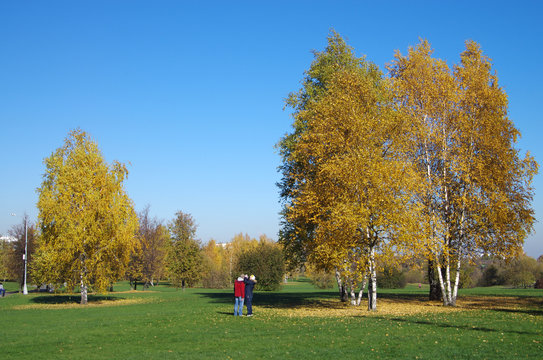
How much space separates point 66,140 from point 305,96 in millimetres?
18935

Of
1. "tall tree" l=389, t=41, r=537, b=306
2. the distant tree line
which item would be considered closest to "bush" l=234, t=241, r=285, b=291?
the distant tree line

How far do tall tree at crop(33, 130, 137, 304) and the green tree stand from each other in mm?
25786

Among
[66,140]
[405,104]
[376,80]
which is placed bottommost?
[66,140]

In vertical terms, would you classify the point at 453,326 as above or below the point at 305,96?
below

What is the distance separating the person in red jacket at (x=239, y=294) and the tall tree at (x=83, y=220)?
14583 mm

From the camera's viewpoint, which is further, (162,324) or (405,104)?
(405,104)

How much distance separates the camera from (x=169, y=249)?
6297cm

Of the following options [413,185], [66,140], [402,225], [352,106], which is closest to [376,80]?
[352,106]

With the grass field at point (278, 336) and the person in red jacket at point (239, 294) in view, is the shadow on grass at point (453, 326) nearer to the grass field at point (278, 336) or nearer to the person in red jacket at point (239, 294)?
the grass field at point (278, 336)

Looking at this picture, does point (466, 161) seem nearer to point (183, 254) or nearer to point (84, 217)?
point (84, 217)

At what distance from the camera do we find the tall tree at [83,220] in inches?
1329

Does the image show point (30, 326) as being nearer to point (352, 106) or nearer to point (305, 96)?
point (352, 106)

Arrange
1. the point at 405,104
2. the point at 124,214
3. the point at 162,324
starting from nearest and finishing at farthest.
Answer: the point at 162,324 < the point at 405,104 < the point at 124,214

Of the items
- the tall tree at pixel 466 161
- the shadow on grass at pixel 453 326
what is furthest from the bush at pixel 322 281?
the shadow on grass at pixel 453 326
